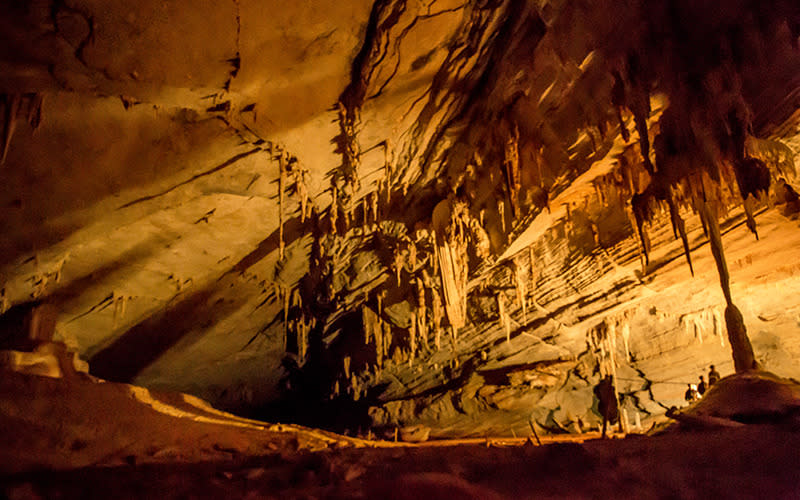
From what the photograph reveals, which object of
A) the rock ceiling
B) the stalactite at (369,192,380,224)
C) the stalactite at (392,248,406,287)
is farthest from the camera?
the stalactite at (392,248,406,287)

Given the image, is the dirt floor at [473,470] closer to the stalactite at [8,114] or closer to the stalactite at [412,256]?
the stalactite at [8,114]

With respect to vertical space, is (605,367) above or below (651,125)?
below

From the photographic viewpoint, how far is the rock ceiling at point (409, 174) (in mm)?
4609

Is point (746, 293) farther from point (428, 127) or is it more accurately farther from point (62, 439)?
point (62, 439)

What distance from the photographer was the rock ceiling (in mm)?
4609

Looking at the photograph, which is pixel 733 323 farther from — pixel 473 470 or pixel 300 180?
pixel 300 180

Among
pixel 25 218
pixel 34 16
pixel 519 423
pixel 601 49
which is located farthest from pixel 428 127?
pixel 519 423

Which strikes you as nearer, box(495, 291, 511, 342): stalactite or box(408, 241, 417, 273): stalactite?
box(408, 241, 417, 273): stalactite

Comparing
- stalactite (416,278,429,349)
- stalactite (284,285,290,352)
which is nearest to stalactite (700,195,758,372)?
stalactite (416,278,429,349)

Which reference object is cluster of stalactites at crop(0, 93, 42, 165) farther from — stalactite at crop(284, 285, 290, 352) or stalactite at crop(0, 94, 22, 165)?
stalactite at crop(284, 285, 290, 352)

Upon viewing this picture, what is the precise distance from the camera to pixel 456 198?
24.4 ft

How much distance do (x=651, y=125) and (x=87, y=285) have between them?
30.4 ft

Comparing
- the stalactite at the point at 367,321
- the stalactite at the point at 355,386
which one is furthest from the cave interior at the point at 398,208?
the stalactite at the point at 355,386

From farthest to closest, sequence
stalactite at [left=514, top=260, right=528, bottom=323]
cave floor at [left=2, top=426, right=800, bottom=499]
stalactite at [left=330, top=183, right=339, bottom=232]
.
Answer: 1. stalactite at [left=514, top=260, right=528, bottom=323]
2. stalactite at [left=330, top=183, right=339, bottom=232]
3. cave floor at [left=2, top=426, right=800, bottom=499]
